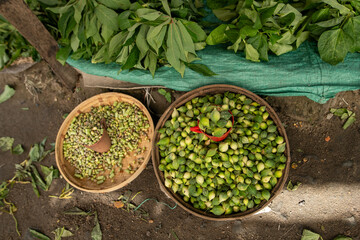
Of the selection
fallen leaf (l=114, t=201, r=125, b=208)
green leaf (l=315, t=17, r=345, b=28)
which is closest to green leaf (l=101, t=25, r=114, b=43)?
green leaf (l=315, t=17, r=345, b=28)

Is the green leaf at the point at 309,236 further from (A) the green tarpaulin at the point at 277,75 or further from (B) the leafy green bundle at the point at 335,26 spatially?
(B) the leafy green bundle at the point at 335,26

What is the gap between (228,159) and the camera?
1.93 metres

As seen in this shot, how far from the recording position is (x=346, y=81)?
6.66ft

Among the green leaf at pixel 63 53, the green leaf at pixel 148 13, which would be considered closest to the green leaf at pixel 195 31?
the green leaf at pixel 148 13

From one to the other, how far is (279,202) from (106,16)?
238cm

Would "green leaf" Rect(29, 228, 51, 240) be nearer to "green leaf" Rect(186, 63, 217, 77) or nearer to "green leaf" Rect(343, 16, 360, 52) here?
"green leaf" Rect(186, 63, 217, 77)

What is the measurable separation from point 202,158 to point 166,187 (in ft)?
1.54

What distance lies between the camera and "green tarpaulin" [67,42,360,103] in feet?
6.64

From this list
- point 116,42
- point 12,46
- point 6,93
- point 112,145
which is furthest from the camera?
point 6,93

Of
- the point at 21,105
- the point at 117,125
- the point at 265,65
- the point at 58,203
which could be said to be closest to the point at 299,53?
the point at 265,65

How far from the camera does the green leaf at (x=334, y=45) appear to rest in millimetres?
1781

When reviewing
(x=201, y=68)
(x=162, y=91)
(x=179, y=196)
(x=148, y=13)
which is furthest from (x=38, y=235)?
(x=148, y=13)

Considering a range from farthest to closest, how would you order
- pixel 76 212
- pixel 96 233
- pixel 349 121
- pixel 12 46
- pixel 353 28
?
1. pixel 12 46
2. pixel 76 212
3. pixel 96 233
4. pixel 349 121
5. pixel 353 28

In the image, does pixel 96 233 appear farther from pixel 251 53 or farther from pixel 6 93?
pixel 251 53
